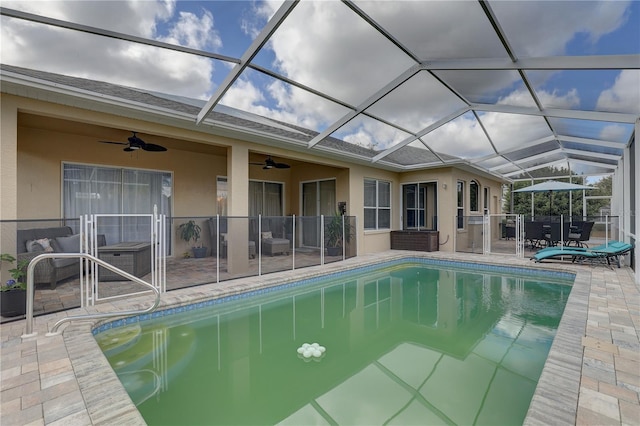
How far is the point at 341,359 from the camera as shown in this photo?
376cm

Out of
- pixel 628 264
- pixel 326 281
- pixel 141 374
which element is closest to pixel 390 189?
pixel 326 281

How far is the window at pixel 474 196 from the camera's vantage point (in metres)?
14.2

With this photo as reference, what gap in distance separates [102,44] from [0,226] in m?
2.73

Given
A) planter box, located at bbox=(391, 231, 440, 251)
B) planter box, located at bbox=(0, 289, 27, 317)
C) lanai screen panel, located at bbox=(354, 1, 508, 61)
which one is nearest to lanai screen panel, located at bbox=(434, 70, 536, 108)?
Answer: lanai screen panel, located at bbox=(354, 1, 508, 61)

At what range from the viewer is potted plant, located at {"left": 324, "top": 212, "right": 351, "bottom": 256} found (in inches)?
372

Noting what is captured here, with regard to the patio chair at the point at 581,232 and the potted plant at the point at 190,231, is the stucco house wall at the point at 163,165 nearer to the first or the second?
the potted plant at the point at 190,231

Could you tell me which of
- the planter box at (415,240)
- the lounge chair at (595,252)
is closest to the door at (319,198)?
the planter box at (415,240)

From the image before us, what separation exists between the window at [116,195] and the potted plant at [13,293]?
2.33 metres

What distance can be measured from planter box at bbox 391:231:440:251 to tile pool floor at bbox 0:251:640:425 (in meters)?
6.70

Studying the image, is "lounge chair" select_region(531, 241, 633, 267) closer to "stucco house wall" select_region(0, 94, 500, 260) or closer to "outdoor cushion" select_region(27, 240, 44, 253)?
"stucco house wall" select_region(0, 94, 500, 260)

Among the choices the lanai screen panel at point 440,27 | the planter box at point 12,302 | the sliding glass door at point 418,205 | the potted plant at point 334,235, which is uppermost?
the lanai screen panel at point 440,27

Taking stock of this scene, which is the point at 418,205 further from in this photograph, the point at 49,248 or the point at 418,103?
the point at 49,248

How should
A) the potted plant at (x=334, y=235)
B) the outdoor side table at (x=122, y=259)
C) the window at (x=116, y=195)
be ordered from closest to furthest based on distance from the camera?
the outdoor side table at (x=122, y=259)
the window at (x=116, y=195)
the potted plant at (x=334, y=235)

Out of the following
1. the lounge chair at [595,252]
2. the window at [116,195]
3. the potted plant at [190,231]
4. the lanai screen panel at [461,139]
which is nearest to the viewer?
the window at [116,195]
